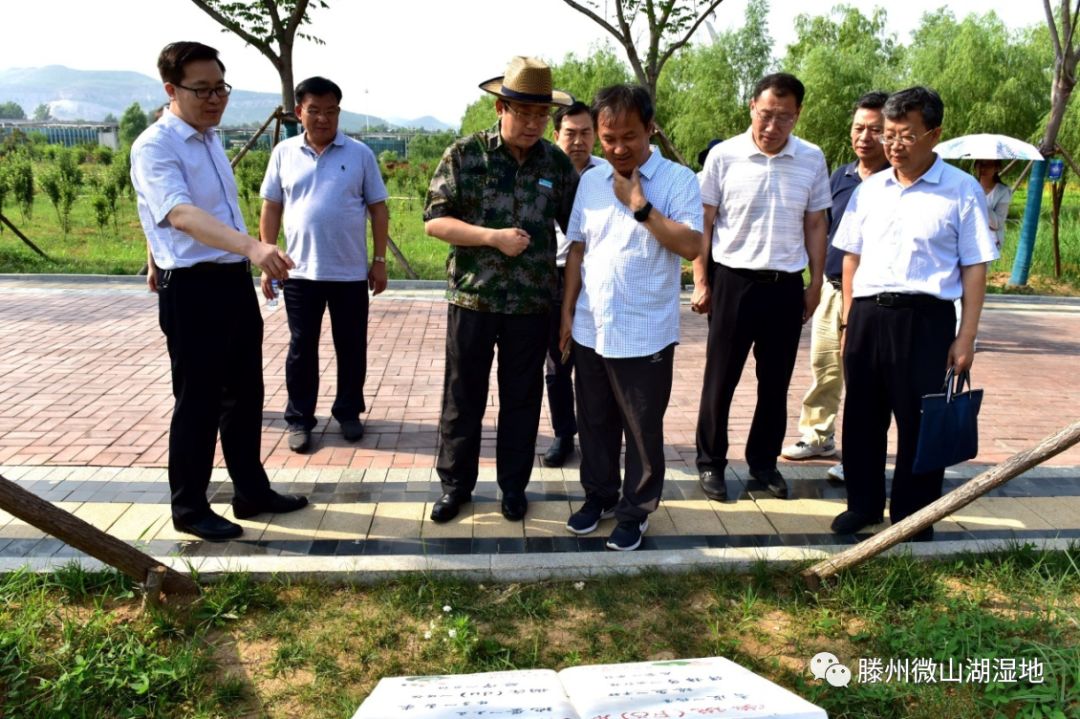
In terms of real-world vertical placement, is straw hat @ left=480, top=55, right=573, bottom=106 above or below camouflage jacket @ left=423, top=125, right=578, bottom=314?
above

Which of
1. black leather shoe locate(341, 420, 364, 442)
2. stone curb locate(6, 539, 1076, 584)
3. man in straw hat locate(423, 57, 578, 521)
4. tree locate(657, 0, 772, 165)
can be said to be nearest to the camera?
stone curb locate(6, 539, 1076, 584)

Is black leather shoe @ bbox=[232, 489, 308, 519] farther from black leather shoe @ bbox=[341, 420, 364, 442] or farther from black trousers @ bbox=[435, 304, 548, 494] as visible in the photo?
black leather shoe @ bbox=[341, 420, 364, 442]

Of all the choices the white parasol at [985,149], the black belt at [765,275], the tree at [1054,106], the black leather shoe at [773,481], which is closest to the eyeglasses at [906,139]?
the black belt at [765,275]

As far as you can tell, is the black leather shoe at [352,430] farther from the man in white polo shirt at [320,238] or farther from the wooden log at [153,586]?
the wooden log at [153,586]

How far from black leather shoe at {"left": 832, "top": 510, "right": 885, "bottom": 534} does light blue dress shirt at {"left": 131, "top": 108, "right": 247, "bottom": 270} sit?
2.78 metres

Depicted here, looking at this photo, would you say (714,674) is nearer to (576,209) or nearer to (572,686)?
(572,686)

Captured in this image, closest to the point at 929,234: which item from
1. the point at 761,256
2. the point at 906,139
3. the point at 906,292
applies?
the point at 906,292

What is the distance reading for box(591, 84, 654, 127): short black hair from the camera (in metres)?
2.92

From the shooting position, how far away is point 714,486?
12.7 ft

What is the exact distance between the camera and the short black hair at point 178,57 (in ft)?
9.79

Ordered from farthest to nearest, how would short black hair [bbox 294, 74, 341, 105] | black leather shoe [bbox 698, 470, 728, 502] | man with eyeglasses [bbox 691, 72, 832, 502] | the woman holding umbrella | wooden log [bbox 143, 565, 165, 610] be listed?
the woman holding umbrella < short black hair [bbox 294, 74, 341, 105] < black leather shoe [bbox 698, 470, 728, 502] < man with eyeglasses [bbox 691, 72, 832, 502] < wooden log [bbox 143, 565, 165, 610]

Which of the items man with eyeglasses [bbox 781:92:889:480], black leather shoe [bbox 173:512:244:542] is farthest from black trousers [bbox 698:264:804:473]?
black leather shoe [bbox 173:512:244:542]

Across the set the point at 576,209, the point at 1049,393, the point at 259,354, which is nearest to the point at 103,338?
the point at 259,354

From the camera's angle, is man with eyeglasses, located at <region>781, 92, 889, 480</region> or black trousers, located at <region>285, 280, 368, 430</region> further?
black trousers, located at <region>285, 280, 368, 430</region>
